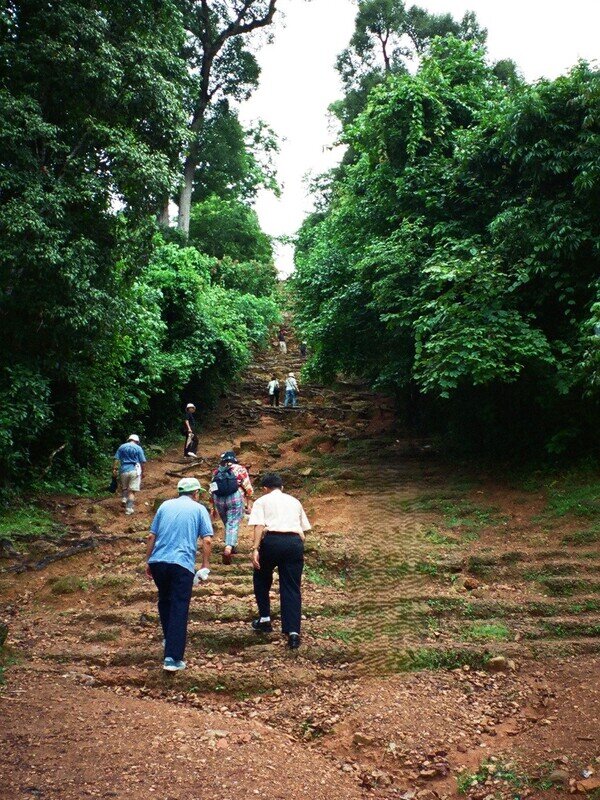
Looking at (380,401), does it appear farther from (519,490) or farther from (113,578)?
(113,578)

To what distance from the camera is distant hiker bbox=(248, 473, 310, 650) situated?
661cm

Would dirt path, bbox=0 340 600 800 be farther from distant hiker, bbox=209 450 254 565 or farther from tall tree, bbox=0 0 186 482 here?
tall tree, bbox=0 0 186 482

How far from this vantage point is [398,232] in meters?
13.9

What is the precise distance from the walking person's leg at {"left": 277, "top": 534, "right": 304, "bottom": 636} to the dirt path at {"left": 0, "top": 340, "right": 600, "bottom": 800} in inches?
11.9

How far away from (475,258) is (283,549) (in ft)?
22.8

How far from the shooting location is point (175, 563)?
19.6ft

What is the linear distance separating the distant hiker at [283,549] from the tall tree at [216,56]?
20.2 meters

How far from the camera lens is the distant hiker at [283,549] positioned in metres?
6.61

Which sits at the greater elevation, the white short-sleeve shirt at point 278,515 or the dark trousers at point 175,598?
the white short-sleeve shirt at point 278,515

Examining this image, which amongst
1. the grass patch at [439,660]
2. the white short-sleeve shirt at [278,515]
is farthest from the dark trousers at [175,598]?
the grass patch at [439,660]

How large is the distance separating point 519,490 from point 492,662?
6022mm

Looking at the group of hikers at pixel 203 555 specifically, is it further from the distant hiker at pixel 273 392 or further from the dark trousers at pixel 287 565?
the distant hiker at pixel 273 392

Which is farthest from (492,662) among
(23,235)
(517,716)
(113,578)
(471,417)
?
(23,235)

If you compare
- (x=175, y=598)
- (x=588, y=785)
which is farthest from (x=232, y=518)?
(x=588, y=785)
